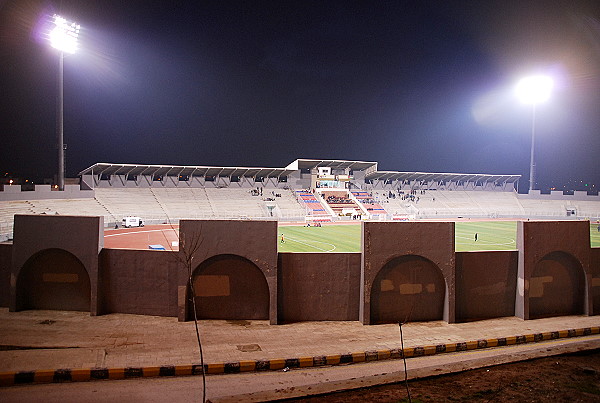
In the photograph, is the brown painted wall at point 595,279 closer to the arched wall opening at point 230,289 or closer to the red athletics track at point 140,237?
the arched wall opening at point 230,289

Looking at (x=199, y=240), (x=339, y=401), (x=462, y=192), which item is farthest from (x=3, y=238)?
(x=462, y=192)

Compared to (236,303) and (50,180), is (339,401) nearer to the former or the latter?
(236,303)

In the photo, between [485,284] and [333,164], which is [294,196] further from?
[485,284]

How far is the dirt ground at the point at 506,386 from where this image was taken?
7168 millimetres

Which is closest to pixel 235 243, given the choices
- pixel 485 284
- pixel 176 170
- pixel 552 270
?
pixel 485 284

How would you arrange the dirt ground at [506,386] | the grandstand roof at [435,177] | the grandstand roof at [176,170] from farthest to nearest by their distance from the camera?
the grandstand roof at [435,177], the grandstand roof at [176,170], the dirt ground at [506,386]

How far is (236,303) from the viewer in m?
12.3

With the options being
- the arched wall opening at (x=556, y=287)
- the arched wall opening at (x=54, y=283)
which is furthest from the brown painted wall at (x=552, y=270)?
the arched wall opening at (x=54, y=283)

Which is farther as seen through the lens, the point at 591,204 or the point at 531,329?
the point at 591,204

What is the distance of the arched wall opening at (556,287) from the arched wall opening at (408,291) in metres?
3.38

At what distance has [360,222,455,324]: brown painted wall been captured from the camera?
1203 centimetres

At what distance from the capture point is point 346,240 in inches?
1405

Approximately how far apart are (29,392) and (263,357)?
4502mm

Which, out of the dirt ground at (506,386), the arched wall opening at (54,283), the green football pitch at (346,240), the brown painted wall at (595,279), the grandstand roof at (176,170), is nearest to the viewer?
the dirt ground at (506,386)
